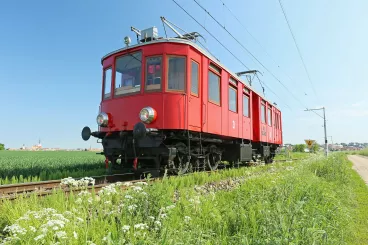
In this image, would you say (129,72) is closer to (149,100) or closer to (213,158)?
(149,100)

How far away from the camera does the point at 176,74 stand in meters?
7.09

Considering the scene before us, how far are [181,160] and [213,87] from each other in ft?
7.60

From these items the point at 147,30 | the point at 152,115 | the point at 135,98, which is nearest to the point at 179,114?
the point at 152,115

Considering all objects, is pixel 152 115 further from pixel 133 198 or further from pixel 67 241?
pixel 67 241

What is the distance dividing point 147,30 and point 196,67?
5.93 ft

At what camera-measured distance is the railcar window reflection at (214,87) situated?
26.4 feet

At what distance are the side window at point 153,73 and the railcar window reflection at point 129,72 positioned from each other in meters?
0.26

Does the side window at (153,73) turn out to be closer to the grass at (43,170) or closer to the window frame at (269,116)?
the grass at (43,170)

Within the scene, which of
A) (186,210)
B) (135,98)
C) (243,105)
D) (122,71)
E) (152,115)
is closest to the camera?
(186,210)

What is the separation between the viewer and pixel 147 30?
7.92 meters

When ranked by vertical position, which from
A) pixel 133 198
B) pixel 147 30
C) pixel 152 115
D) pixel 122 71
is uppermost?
pixel 147 30

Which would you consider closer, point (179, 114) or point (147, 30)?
point (179, 114)

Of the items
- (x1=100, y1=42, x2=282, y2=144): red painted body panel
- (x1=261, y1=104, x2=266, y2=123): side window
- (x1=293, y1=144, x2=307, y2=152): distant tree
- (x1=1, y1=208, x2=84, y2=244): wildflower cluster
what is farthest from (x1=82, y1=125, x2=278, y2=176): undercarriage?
(x1=293, y1=144, x2=307, y2=152): distant tree

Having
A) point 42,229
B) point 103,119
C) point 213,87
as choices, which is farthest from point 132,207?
point 213,87
